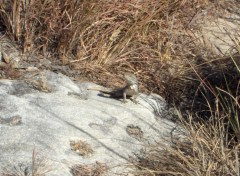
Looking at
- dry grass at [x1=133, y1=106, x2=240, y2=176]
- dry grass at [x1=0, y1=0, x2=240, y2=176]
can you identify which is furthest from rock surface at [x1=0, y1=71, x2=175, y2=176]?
dry grass at [x1=0, y1=0, x2=240, y2=176]

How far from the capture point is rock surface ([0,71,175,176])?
482 cm

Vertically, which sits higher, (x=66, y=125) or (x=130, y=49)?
(x=130, y=49)

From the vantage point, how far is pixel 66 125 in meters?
5.20

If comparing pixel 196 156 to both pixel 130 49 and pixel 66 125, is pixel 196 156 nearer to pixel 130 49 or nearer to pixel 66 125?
pixel 66 125

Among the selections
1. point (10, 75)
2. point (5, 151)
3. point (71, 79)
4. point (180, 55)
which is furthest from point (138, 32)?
point (5, 151)

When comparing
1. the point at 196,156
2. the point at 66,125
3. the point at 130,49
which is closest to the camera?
the point at 196,156

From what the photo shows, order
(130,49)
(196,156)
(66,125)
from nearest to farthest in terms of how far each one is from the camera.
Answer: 1. (196,156)
2. (66,125)
3. (130,49)

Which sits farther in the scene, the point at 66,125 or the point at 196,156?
the point at 66,125

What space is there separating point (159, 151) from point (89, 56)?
148 cm

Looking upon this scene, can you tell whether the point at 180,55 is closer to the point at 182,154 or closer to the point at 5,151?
the point at 182,154

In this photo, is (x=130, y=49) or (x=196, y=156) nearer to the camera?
(x=196, y=156)

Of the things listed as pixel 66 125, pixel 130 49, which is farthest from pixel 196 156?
pixel 130 49

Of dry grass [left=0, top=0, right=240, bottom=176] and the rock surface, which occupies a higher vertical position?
dry grass [left=0, top=0, right=240, bottom=176]

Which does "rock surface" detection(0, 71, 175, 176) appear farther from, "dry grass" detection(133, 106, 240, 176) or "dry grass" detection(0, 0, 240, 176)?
"dry grass" detection(0, 0, 240, 176)
